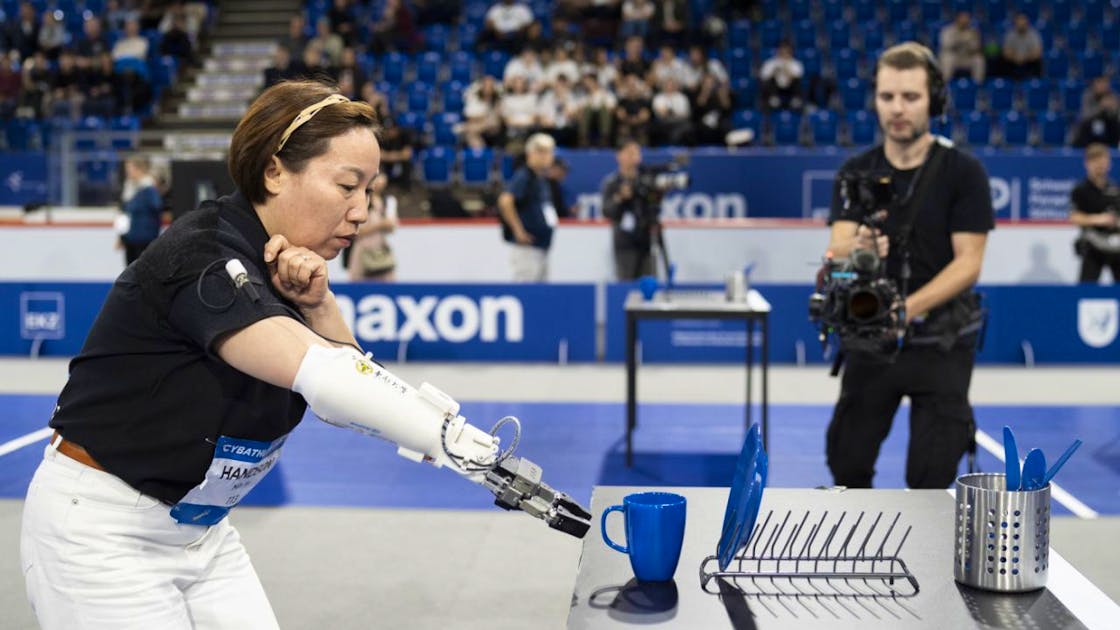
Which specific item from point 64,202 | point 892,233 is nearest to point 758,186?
point 64,202

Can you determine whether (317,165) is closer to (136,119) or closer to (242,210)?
(242,210)

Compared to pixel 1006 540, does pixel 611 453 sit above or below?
below

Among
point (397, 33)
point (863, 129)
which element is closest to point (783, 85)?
point (863, 129)

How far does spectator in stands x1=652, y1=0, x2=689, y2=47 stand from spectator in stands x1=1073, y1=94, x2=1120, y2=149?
542 cm

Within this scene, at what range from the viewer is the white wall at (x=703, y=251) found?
1233cm

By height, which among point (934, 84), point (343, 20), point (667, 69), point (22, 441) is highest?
point (343, 20)

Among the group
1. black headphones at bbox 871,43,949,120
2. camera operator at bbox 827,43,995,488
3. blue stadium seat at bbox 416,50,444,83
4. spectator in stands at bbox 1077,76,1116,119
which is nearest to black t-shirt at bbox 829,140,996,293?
camera operator at bbox 827,43,995,488

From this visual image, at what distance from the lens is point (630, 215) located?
1127 centimetres

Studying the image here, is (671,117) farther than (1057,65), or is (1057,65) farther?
(1057,65)

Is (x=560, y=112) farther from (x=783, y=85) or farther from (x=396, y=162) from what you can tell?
(x=783, y=85)

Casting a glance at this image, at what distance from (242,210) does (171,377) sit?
12.6 inches

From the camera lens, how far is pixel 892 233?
4.15 metres

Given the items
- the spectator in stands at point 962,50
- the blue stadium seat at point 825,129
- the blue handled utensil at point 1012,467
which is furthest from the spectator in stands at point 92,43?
the blue handled utensil at point 1012,467

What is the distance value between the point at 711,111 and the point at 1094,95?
5142 mm
